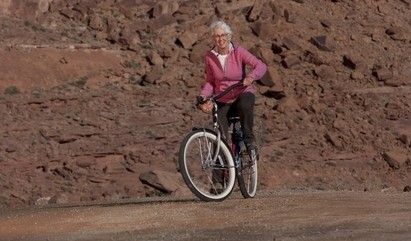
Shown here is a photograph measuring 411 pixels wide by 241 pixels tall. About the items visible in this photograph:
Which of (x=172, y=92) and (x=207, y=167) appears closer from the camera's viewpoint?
(x=207, y=167)

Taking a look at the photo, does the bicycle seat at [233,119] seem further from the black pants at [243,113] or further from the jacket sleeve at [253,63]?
the jacket sleeve at [253,63]

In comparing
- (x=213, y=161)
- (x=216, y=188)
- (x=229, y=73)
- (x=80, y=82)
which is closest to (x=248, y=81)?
(x=229, y=73)

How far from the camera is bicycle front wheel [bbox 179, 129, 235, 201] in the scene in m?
8.46

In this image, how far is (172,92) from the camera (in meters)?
20.2

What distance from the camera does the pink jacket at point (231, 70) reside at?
8.59 m

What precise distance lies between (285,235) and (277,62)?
1597 cm

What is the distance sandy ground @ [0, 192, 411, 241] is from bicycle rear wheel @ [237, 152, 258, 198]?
0.45 feet

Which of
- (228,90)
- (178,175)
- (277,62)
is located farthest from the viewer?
(277,62)

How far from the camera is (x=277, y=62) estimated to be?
21.9m

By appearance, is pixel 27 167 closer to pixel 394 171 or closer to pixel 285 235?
pixel 394 171

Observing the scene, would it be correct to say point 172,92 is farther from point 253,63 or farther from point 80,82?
point 253,63

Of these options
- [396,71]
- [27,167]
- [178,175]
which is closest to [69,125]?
[27,167]

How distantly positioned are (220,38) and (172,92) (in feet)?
38.6

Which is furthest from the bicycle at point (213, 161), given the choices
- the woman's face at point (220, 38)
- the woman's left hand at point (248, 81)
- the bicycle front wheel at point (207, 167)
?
the woman's face at point (220, 38)
